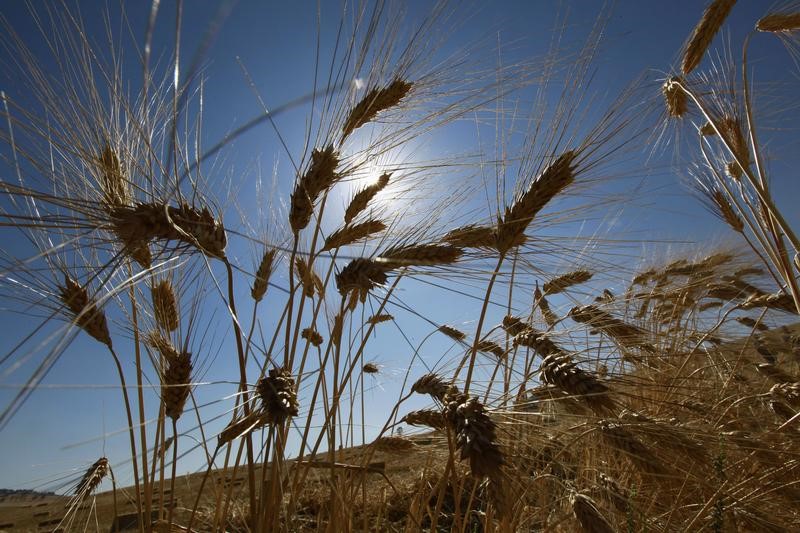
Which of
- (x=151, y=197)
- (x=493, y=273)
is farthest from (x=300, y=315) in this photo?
(x=493, y=273)

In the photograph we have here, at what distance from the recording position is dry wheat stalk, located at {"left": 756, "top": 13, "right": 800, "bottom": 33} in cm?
249

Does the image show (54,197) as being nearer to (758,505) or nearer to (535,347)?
(535,347)

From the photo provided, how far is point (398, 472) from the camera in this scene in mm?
5367

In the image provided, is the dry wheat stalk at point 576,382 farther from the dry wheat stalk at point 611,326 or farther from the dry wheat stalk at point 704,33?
the dry wheat stalk at point 704,33

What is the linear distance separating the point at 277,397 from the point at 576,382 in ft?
2.98

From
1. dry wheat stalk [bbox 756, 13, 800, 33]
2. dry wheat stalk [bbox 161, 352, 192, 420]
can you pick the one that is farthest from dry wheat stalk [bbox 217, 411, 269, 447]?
dry wheat stalk [bbox 756, 13, 800, 33]

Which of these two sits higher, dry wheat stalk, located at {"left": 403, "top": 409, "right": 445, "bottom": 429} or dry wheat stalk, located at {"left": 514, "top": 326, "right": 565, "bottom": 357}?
dry wheat stalk, located at {"left": 514, "top": 326, "right": 565, "bottom": 357}

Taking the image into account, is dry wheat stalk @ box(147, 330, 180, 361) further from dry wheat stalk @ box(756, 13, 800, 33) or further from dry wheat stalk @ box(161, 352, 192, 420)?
dry wheat stalk @ box(756, 13, 800, 33)

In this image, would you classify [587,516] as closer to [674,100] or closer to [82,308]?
[82,308]

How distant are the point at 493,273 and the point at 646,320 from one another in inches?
54.2

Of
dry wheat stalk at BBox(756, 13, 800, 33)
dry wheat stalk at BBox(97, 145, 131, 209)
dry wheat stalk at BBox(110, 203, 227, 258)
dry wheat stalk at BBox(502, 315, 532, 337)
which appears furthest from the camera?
dry wheat stalk at BBox(756, 13, 800, 33)

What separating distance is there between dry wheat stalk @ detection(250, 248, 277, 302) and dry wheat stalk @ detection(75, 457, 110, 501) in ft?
3.40

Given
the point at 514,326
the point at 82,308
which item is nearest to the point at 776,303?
the point at 514,326

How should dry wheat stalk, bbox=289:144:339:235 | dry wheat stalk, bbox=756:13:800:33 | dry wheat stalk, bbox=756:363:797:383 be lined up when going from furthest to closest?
dry wheat stalk, bbox=756:13:800:33 < dry wheat stalk, bbox=756:363:797:383 < dry wheat stalk, bbox=289:144:339:235
